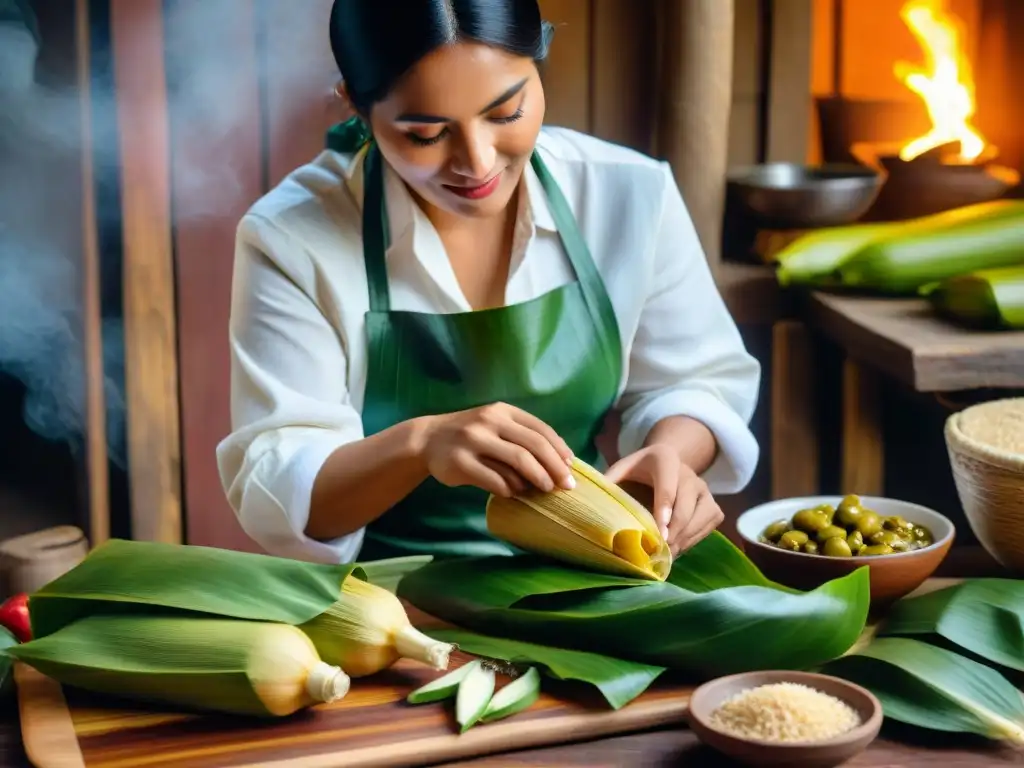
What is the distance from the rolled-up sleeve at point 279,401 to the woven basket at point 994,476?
841 mm

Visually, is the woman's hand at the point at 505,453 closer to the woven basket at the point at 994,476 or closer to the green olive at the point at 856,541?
the green olive at the point at 856,541

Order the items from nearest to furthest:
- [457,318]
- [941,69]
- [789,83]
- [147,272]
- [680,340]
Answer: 1. [457,318]
2. [680,340]
3. [147,272]
4. [789,83]
5. [941,69]

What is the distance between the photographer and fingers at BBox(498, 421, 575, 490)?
1551mm

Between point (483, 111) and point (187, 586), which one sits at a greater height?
point (483, 111)

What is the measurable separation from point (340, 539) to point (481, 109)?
635mm

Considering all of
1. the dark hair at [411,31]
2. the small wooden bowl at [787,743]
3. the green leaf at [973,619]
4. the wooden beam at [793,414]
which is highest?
the dark hair at [411,31]

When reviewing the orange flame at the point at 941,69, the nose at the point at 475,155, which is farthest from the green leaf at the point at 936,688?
the orange flame at the point at 941,69

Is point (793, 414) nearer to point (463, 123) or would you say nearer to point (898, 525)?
point (898, 525)

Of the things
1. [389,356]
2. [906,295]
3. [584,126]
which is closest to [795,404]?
[906,295]

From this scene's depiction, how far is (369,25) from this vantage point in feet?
5.77

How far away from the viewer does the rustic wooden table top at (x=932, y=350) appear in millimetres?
2270

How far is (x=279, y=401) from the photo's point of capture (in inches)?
74.0

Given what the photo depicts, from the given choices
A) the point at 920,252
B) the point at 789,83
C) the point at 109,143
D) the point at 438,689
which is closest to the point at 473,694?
the point at 438,689

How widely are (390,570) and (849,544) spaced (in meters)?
0.59
